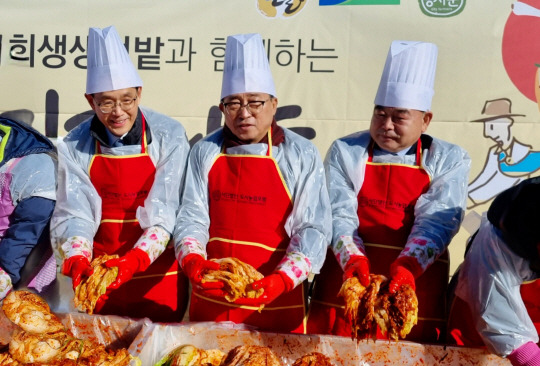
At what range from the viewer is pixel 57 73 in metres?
4.72

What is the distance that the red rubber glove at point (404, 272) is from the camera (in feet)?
8.02

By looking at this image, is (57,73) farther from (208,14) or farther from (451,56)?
(451,56)

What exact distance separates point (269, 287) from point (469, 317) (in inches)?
36.8

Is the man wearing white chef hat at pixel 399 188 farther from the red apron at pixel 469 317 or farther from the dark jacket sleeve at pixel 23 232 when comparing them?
the dark jacket sleeve at pixel 23 232

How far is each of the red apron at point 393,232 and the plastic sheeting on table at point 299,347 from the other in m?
0.39

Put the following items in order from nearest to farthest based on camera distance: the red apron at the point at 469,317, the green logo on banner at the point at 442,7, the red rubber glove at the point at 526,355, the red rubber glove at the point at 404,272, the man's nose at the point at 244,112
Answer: the red rubber glove at the point at 526,355 → the red rubber glove at the point at 404,272 → the red apron at the point at 469,317 → the man's nose at the point at 244,112 → the green logo on banner at the point at 442,7

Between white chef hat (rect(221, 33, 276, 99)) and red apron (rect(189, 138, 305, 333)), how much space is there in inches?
11.7

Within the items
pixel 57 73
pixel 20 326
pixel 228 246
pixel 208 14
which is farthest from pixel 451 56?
pixel 20 326

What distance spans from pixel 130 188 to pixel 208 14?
2.05 meters

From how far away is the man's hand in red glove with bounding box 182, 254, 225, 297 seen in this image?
249cm

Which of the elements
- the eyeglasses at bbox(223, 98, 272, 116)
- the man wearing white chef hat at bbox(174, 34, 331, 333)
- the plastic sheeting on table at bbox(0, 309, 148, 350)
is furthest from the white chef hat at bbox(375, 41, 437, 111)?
the plastic sheeting on table at bbox(0, 309, 148, 350)

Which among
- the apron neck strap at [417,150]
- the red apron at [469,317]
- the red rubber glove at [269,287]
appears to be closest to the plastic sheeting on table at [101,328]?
the red rubber glove at [269,287]

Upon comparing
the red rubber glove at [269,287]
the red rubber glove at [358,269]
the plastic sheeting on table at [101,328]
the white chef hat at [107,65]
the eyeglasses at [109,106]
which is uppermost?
the white chef hat at [107,65]

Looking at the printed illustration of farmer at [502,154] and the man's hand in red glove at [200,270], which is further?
the printed illustration of farmer at [502,154]
